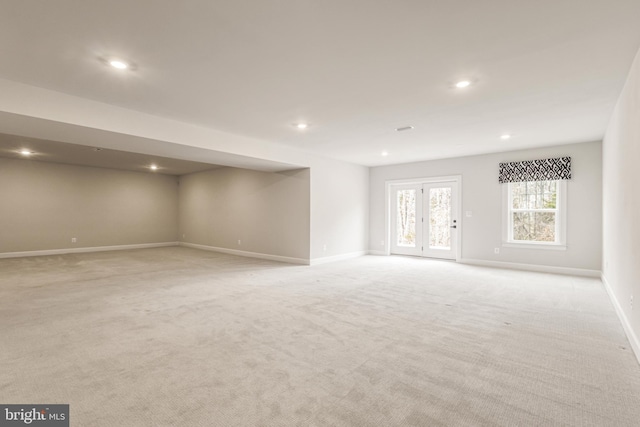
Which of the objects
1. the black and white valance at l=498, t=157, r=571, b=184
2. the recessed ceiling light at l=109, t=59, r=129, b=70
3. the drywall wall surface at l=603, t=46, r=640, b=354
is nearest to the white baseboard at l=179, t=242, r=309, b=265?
the black and white valance at l=498, t=157, r=571, b=184

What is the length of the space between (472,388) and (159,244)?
10902 mm

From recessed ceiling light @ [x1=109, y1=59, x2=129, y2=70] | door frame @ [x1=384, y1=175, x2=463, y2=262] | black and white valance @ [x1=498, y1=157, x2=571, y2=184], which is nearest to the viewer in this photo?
recessed ceiling light @ [x1=109, y1=59, x2=129, y2=70]

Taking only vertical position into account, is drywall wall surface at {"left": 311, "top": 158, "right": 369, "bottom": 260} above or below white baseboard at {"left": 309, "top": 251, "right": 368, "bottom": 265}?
above

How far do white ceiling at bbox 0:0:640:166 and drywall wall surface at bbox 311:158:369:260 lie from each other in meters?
2.74

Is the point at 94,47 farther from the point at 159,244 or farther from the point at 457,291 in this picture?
the point at 159,244

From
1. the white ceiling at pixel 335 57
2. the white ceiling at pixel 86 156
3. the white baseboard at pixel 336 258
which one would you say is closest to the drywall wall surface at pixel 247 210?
the white baseboard at pixel 336 258

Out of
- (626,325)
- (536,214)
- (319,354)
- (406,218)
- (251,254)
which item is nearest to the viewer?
(319,354)

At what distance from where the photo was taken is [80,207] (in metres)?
9.05

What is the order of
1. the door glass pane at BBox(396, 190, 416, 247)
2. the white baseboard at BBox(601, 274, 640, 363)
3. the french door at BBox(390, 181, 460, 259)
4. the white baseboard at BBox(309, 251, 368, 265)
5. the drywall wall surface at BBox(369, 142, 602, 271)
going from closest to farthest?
the white baseboard at BBox(601, 274, 640, 363), the drywall wall surface at BBox(369, 142, 602, 271), the white baseboard at BBox(309, 251, 368, 265), the french door at BBox(390, 181, 460, 259), the door glass pane at BBox(396, 190, 416, 247)

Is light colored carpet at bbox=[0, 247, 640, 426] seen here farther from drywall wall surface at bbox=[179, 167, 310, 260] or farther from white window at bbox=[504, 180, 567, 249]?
drywall wall surface at bbox=[179, 167, 310, 260]

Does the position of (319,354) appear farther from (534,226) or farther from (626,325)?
(534,226)

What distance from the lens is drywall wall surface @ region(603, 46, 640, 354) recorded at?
2670mm

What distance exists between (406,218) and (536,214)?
116 inches

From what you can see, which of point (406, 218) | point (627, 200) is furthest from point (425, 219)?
point (627, 200)
